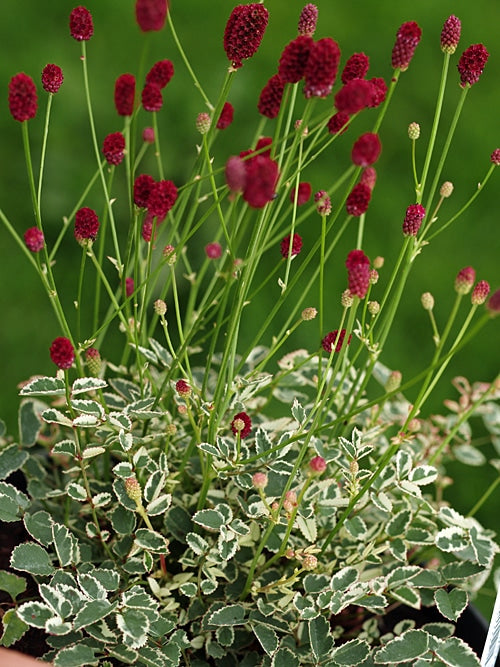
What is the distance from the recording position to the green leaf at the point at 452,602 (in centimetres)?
75

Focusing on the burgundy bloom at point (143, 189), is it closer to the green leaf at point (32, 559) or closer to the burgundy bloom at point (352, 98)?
the burgundy bloom at point (352, 98)

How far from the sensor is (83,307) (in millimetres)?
1622

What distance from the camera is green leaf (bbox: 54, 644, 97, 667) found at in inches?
25.7

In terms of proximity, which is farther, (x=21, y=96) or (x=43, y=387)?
(x=43, y=387)

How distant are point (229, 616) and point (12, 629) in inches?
7.3

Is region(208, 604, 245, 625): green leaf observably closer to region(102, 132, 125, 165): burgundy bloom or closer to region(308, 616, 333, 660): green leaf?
region(308, 616, 333, 660): green leaf

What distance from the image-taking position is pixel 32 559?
73 centimetres

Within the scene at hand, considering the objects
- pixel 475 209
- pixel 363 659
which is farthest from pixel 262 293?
pixel 363 659

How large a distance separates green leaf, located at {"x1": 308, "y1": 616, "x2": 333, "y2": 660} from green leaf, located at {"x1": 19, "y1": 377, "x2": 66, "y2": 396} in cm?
30

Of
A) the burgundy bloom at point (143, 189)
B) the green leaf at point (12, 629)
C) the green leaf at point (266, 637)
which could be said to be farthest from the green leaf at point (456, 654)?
the burgundy bloom at point (143, 189)

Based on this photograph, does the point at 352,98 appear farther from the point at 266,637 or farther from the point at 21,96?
the point at 266,637

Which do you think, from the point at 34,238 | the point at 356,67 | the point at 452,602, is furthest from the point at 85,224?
the point at 452,602

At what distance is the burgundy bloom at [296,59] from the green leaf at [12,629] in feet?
1.62

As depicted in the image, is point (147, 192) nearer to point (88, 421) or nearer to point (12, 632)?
point (88, 421)
